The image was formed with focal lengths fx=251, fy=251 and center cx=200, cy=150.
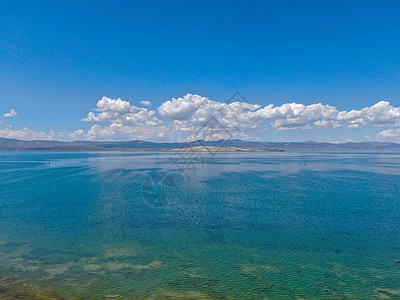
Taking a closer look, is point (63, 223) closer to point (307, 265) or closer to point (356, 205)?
point (307, 265)

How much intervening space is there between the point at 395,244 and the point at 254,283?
1352 cm

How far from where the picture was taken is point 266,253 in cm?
1855

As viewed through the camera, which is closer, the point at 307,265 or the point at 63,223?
the point at 307,265

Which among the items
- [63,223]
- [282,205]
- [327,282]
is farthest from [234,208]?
[63,223]

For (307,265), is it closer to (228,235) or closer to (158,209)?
(228,235)

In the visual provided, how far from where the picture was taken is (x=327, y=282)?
14773 millimetres

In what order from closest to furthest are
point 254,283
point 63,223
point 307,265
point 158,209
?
1. point 254,283
2. point 307,265
3. point 63,223
4. point 158,209

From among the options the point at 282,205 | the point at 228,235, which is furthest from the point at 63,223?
the point at 282,205

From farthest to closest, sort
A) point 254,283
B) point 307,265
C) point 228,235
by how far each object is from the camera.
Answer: point 228,235, point 307,265, point 254,283

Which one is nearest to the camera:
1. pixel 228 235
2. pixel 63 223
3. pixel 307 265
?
pixel 307 265

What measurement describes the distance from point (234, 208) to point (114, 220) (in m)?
14.4

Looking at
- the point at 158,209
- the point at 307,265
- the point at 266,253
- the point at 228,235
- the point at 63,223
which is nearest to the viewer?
the point at 307,265

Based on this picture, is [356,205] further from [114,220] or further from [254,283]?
[114,220]

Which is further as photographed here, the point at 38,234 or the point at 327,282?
the point at 38,234
